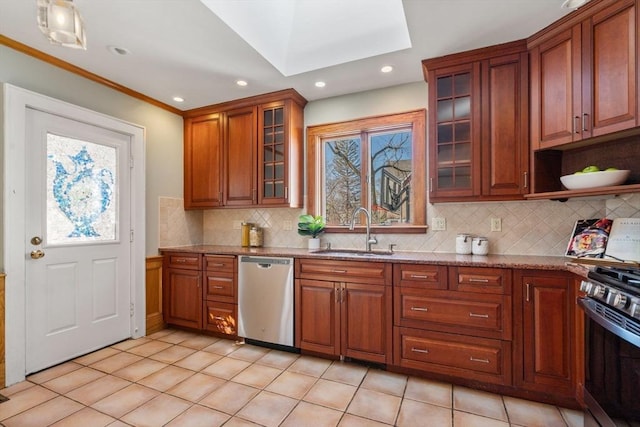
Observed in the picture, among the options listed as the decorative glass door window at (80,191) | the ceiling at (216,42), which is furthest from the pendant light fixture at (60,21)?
the decorative glass door window at (80,191)

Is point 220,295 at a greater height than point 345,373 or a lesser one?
greater

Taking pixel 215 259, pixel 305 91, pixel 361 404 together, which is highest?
pixel 305 91

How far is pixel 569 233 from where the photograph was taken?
2.36 meters

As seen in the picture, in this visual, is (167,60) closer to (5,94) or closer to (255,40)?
(255,40)

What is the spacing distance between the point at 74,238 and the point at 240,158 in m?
1.68

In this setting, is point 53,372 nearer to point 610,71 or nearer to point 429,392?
point 429,392

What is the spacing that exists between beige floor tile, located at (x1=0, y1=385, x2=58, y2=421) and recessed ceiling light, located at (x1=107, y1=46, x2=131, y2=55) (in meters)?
2.54

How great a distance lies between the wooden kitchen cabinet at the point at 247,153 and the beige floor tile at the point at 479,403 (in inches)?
84.3

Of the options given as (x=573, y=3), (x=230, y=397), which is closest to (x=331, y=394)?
(x=230, y=397)

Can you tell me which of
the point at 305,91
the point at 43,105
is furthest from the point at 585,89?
the point at 43,105

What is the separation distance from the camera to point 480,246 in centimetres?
253

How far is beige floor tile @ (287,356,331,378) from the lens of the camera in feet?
7.91

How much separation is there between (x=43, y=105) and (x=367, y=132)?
2781mm

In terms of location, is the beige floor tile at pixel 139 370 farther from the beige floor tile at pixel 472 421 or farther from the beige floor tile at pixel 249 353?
the beige floor tile at pixel 472 421
